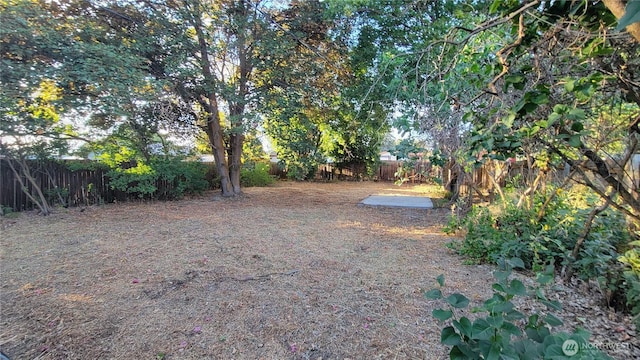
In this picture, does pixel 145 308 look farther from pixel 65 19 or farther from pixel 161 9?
pixel 161 9

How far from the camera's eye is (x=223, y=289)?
2.93 m

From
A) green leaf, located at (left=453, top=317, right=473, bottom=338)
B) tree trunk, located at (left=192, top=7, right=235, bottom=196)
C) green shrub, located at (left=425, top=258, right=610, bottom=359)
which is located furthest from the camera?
tree trunk, located at (left=192, top=7, right=235, bottom=196)

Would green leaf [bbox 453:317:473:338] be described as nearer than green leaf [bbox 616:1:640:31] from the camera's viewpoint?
No

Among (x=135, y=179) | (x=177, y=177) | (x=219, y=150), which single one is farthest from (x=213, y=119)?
(x=135, y=179)

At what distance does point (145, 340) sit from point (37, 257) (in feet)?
9.64

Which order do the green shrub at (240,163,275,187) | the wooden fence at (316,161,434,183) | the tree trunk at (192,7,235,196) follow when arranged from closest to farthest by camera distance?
the tree trunk at (192,7,235,196), the green shrub at (240,163,275,187), the wooden fence at (316,161,434,183)

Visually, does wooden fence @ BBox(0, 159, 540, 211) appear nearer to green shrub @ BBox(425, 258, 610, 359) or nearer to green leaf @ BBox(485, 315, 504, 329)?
green shrub @ BBox(425, 258, 610, 359)

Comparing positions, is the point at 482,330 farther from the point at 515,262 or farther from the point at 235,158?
the point at 235,158

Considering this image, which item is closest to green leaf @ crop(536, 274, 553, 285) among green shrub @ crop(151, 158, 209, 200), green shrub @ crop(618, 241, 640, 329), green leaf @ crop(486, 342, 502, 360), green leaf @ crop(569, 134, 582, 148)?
green leaf @ crop(486, 342, 502, 360)

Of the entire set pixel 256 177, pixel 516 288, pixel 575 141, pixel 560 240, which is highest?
pixel 575 141

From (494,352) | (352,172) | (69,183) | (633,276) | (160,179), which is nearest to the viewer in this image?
(494,352)

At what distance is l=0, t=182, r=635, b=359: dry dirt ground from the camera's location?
2064 millimetres

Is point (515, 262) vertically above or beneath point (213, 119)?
beneath

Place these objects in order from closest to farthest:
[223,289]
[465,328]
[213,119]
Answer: [465,328], [223,289], [213,119]
